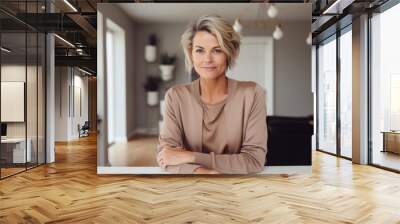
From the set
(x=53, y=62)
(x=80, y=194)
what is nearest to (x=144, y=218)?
(x=80, y=194)

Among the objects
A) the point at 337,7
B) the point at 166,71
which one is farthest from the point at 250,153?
the point at 337,7

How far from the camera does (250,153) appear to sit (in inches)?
182

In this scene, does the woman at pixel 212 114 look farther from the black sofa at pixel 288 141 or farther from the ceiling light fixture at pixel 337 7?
the ceiling light fixture at pixel 337 7


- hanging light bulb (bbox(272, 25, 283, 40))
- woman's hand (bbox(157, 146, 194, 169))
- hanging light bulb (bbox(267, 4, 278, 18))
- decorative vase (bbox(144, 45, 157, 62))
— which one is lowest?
woman's hand (bbox(157, 146, 194, 169))

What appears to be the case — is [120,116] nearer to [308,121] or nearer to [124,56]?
[124,56]

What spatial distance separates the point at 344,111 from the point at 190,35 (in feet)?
13.7

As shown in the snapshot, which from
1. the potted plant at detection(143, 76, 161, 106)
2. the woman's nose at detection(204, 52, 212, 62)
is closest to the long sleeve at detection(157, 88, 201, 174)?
the potted plant at detection(143, 76, 161, 106)

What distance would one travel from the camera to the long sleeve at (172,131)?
4570 mm

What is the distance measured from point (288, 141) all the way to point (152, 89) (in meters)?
1.73

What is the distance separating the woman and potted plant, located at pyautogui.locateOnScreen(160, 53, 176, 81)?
0.54 ft

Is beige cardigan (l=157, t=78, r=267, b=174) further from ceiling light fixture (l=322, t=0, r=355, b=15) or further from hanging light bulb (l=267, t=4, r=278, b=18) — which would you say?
ceiling light fixture (l=322, t=0, r=355, b=15)

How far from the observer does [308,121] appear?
474 centimetres

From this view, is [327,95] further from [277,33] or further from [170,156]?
[170,156]

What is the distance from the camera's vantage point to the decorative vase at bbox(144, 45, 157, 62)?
15.4ft
